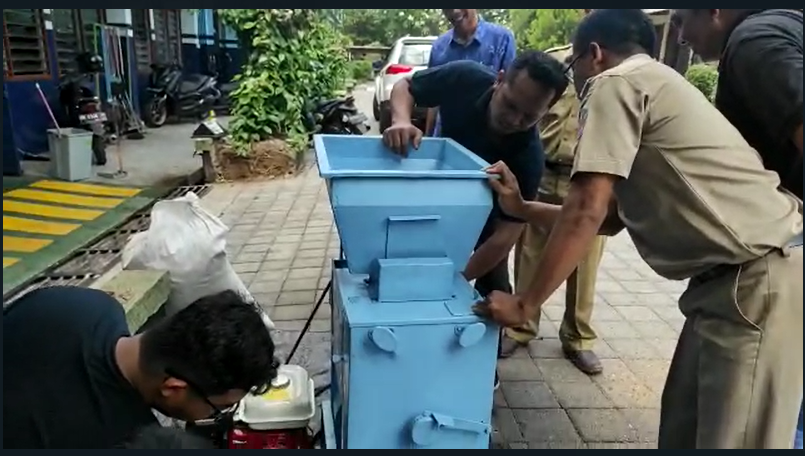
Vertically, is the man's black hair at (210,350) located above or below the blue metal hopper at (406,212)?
below

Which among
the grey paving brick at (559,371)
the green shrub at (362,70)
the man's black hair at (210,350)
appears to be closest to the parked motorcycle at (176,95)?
the grey paving brick at (559,371)

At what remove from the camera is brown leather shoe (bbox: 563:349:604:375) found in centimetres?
294

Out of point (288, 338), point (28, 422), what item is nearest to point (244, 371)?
point (28, 422)

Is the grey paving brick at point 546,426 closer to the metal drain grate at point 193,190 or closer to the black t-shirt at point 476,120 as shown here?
the black t-shirt at point 476,120

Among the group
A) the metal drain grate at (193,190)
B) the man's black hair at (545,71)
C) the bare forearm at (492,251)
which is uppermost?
the man's black hair at (545,71)

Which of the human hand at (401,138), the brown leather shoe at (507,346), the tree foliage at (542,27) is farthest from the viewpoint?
the tree foliage at (542,27)

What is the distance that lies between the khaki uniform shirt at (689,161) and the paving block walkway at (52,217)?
339 cm

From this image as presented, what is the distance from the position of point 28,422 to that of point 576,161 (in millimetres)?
1299

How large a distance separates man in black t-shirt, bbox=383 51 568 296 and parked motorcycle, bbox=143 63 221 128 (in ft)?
28.1

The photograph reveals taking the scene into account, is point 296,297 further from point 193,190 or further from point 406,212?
point 193,190

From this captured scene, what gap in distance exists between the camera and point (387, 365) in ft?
5.55

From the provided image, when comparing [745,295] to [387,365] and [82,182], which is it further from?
[82,182]

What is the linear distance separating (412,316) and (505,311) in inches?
9.7

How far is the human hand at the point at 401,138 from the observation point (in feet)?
7.43
